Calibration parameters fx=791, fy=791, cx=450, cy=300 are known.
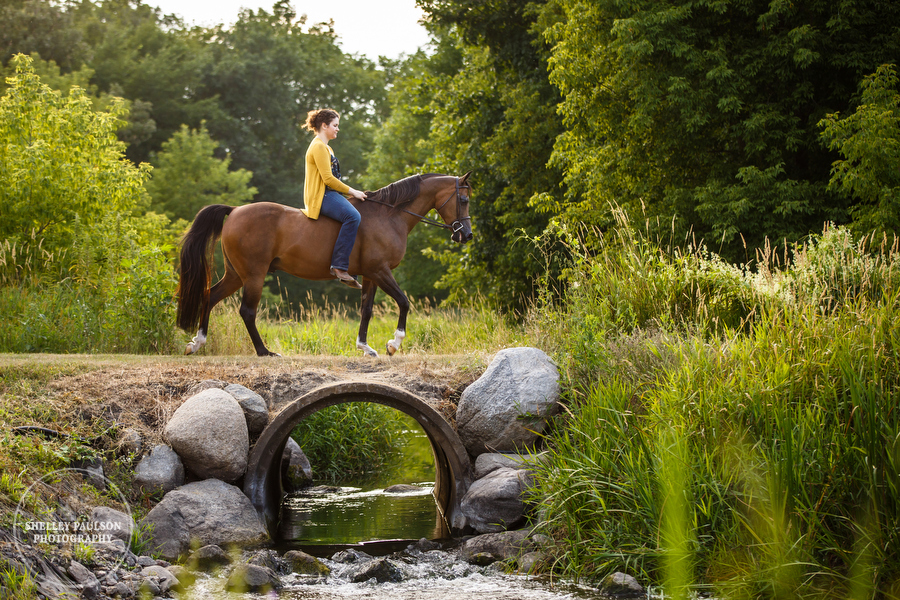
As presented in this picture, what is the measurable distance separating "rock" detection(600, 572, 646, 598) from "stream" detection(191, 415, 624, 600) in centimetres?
9

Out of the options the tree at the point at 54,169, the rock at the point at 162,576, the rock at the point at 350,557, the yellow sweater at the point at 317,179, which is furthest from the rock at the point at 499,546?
the tree at the point at 54,169

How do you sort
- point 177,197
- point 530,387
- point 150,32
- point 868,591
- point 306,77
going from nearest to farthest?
point 868,591, point 530,387, point 177,197, point 150,32, point 306,77

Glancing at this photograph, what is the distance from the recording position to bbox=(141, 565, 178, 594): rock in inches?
208

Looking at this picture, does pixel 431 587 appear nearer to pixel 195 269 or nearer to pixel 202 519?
pixel 202 519

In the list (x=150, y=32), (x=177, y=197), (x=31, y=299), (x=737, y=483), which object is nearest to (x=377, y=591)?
(x=737, y=483)

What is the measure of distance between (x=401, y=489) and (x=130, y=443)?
3.49m

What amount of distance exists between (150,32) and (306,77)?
25.4 feet

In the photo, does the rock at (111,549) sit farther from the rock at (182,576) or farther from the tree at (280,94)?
the tree at (280,94)

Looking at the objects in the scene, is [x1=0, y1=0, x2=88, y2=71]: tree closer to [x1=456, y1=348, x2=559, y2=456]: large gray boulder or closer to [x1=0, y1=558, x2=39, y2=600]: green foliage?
[x1=456, y1=348, x2=559, y2=456]: large gray boulder

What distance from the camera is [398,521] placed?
7.73 m

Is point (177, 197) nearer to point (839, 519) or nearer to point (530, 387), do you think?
point (530, 387)

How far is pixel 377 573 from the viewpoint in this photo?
5770mm

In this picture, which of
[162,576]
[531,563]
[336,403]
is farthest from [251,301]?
[531,563]

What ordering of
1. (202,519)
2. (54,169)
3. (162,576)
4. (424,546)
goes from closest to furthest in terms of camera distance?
(162,576)
(202,519)
(424,546)
(54,169)
